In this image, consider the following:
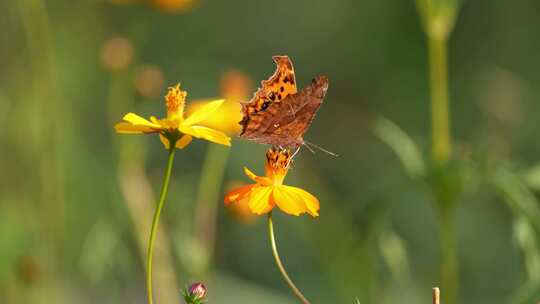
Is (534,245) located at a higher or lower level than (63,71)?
lower

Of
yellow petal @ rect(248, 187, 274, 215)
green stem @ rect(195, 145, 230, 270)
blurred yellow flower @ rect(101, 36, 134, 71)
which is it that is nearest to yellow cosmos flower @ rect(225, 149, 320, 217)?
yellow petal @ rect(248, 187, 274, 215)

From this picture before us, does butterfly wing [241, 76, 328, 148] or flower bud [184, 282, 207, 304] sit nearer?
flower bud [184, 282, 207, 304]

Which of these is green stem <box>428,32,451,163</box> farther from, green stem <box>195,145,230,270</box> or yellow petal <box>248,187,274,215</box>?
yellow petal <box>248,187,274,215</box>

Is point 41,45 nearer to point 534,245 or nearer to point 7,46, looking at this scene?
point 7,46

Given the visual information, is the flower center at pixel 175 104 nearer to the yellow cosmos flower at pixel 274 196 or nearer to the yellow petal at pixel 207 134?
the yellow petal at pixel 207 134

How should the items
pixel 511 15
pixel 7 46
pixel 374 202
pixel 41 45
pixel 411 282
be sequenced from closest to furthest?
pixel 374 202 < pixel 41 45 < pixel 411 282 < pixel 7 46 < pixel 511 15

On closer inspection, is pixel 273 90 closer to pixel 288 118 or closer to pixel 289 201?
pixel 288 118

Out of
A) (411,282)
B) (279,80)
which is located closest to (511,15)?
(411,282)
